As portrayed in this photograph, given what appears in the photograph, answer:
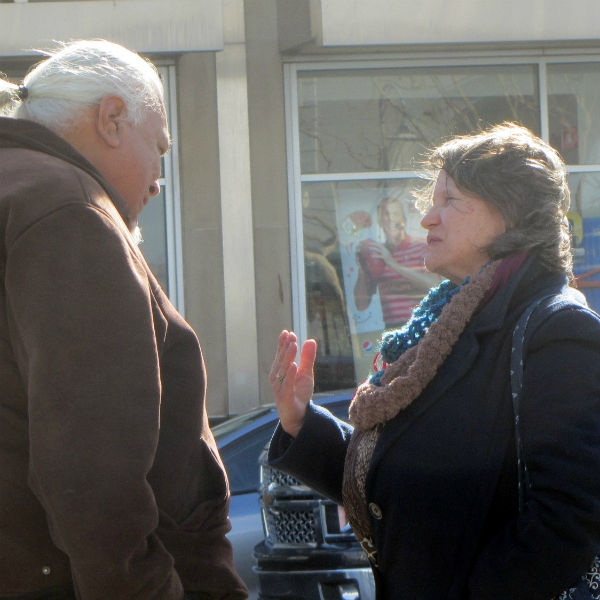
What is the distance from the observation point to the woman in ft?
6.02

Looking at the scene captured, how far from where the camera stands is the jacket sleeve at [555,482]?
5.95 ft

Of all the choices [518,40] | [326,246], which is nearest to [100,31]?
[326,246]

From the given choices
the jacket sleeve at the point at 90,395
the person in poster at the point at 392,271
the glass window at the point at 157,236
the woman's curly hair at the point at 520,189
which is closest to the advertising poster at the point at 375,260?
the person in poster at the point at 392,271

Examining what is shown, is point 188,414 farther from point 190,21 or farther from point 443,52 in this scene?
point 443,52

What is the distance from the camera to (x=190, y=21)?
7391mm

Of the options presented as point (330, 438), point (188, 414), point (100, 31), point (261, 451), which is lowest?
point (261, 451)

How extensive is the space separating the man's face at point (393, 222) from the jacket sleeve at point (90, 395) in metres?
6.63

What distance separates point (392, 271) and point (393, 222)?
17.6 inches

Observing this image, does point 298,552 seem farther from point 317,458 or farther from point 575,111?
point 575,111

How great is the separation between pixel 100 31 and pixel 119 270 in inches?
249

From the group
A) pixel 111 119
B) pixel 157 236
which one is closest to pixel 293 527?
pixel 111 119

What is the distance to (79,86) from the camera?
1.94 meters

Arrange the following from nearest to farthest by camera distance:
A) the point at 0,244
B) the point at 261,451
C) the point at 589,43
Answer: the point at 0,244 → the point at 261,451 → the point at 589,43

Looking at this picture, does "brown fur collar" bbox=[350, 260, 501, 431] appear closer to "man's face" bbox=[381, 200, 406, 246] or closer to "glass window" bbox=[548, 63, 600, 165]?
"man's face" bbox=[381, 200, 406, 246]
